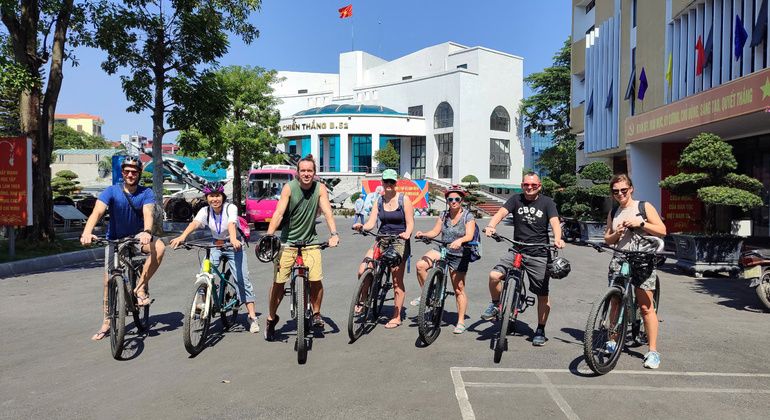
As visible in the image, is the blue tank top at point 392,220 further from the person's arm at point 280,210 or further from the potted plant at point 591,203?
the potted plant at point 591,203

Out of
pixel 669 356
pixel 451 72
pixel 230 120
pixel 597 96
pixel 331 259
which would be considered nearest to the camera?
pixel 669 356

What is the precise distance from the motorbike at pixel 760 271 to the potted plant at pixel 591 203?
11.3 m

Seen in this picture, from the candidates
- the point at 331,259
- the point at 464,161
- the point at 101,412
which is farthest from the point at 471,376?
the point at 464,161

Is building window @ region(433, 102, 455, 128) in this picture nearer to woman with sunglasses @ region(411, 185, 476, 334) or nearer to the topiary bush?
the topiary bush

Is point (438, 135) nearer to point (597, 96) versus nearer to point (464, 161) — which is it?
point (464, 161)

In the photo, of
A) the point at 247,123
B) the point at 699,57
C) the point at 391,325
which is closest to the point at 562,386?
the point at 391,325

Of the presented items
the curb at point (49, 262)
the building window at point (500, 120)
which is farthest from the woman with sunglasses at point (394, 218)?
the building window at point (500, 120)

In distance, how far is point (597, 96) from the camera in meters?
27.2

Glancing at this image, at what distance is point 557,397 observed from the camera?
4684 mm

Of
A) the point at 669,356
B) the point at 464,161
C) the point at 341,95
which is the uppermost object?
the point at 341,95

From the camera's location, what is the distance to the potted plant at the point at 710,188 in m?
12.1

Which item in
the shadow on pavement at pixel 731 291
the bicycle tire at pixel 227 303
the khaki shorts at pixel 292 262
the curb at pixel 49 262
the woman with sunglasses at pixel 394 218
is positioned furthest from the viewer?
the curb at pixel 49 262

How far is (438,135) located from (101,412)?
59984 millimetres

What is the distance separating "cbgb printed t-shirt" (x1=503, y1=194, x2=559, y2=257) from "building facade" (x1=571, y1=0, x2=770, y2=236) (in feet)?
26.7
